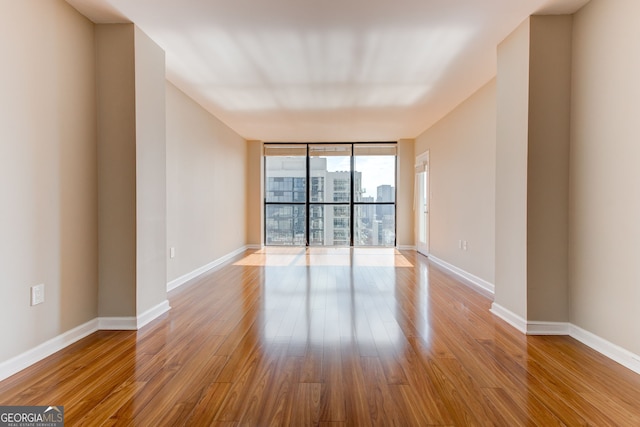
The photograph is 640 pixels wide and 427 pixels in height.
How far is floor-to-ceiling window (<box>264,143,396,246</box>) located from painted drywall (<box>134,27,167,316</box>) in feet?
15.4

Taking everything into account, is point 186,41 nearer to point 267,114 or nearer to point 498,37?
point 267,114

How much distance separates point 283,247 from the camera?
7.55 meters

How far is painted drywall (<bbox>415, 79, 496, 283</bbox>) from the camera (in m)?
3.82

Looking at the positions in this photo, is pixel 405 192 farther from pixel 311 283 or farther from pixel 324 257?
pixel 311 283

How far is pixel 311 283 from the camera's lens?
4066mm

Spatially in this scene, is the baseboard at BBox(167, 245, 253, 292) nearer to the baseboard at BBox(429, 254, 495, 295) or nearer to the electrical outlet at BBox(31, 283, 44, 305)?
the electrical outlet at BBox(31, 283, 44, 305)

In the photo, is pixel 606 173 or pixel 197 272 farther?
pixel 197 272

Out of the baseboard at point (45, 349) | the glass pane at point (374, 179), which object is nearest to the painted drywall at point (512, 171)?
the baseboard at point (45, 349)

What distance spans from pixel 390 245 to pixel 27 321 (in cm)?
664

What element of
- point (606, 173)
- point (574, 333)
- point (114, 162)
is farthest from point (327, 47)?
point (574, 333)

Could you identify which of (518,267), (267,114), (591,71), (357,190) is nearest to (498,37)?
(591,71)

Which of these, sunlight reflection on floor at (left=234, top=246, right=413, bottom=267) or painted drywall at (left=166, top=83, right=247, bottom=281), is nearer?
painted drywall at (left=166, top=83, right=247, bottom=281)

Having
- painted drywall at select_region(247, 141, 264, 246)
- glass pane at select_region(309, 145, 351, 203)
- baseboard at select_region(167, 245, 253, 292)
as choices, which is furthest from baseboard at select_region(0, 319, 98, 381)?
glass pane at select_region(309, 145, 351, 203)

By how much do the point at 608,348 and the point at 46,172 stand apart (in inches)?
157
